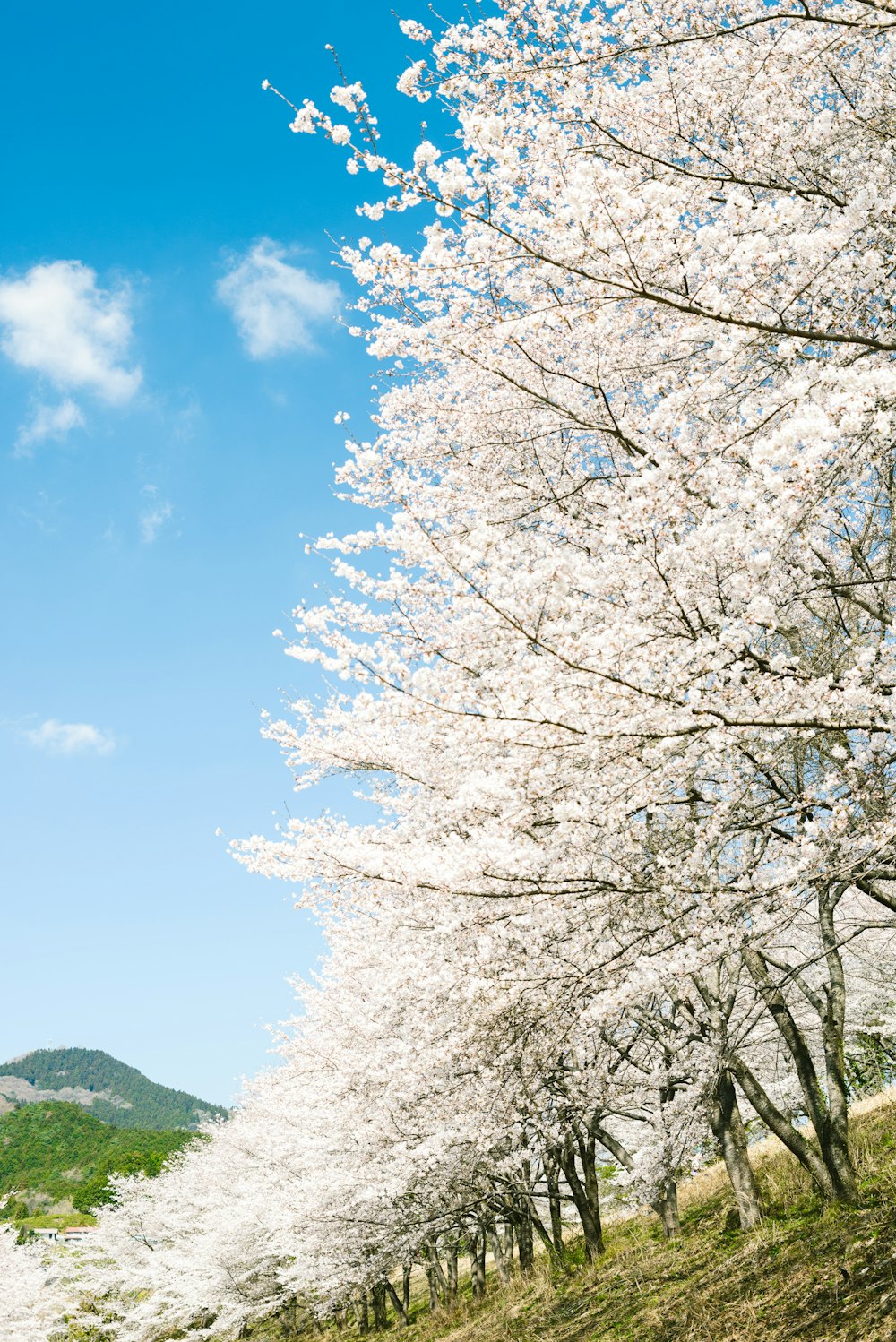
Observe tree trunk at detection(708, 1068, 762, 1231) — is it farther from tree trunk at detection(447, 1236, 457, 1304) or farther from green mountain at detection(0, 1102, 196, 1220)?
green mountain at detection(0, 1102, 196, 1220)

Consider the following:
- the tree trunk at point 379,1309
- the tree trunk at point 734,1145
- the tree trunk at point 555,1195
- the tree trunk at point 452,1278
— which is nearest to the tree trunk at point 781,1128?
the tree trunk at point 734,1145

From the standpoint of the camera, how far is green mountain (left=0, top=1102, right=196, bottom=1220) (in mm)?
68938

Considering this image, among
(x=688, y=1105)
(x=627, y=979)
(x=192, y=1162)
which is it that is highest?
(x=627, y=979)

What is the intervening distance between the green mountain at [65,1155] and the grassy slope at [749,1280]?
6161 centimetres

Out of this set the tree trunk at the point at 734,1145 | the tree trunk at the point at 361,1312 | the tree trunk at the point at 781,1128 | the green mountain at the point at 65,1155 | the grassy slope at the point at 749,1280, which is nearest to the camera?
the grassy slope at the point at 749,1280

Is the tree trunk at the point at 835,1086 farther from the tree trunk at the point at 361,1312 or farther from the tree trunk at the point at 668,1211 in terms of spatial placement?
the tree trunk at the point at 361,1312

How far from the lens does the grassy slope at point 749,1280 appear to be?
5305 mm

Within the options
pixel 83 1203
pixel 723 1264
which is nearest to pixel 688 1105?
pixel 723 1264

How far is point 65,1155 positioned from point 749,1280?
111m

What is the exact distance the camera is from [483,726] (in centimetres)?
390

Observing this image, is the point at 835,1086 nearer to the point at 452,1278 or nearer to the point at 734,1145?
the point at 734,1145

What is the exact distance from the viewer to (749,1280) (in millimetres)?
6730

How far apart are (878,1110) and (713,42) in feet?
49.1

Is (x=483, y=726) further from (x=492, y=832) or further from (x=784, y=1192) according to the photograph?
(x=784, y=1192)
